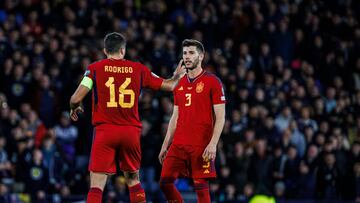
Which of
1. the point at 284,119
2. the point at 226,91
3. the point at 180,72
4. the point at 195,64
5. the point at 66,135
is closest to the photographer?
the point at 180,72

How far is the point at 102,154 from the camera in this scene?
36.3 feet

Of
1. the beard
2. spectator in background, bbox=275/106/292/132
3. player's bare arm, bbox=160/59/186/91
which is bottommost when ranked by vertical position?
spectator in background, bbox=275/106/292/132

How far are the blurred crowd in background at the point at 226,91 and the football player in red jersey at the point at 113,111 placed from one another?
222 inches

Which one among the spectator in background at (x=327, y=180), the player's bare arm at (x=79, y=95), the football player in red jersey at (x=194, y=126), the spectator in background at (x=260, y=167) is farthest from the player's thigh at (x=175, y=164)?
the spectator in background at (x=327, y=180)

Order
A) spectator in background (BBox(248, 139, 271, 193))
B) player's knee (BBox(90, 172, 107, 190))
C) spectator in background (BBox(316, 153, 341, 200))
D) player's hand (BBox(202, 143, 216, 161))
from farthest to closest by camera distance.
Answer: spectator in background (BBox(316, 153, 341, 200)), spectator in background (BBox(248, 139, 271, 193)), player's hand (BBox(202, 143, 216, 161)), player's knee (BBox(90, 172, 107, 190))

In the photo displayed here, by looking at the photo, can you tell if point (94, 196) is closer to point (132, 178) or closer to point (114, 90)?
point (132, 178)

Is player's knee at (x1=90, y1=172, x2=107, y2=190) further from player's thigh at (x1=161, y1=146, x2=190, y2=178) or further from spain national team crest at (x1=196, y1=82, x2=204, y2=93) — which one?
spain national team crest at (x1=196, y1=82, x2=204, y2=93)

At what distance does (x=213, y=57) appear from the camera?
20.8m

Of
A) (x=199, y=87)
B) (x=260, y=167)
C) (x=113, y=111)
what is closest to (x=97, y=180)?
(x=113, y=111)

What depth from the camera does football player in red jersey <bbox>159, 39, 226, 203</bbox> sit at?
1166cm

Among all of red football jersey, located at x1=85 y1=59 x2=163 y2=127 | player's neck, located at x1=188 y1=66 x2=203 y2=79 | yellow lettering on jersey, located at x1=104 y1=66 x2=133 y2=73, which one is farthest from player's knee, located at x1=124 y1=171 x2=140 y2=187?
player's neck, located at x1=188 y1=66 x2=203 y2=79

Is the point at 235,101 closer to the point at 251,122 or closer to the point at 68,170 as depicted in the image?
the point at 251,122

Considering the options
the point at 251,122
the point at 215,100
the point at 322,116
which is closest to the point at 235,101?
the point at 251,122

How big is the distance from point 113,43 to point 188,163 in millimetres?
1885
